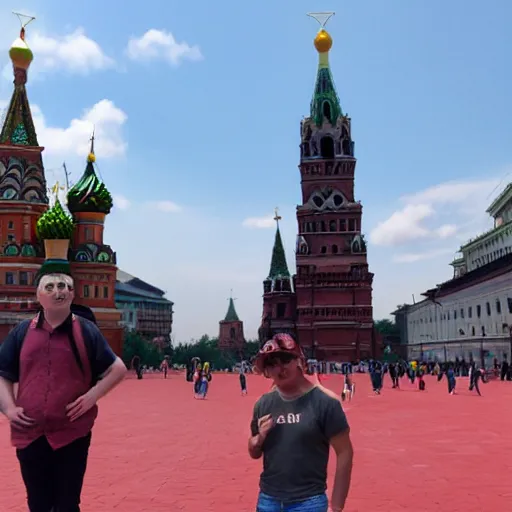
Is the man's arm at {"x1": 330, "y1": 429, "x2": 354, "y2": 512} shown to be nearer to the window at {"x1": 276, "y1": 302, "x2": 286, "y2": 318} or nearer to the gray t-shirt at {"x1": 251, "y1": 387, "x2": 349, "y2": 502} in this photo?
the gray t-shirt at {"x1": 251, "y1": 387, "x2": 349, "y2": 502}

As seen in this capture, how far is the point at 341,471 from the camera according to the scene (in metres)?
3.31

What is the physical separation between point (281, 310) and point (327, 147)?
1715 cm

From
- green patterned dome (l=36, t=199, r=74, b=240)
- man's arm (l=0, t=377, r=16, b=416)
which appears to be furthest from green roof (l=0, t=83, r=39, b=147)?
man's arm (l=0, t=377, r=16, b=416)

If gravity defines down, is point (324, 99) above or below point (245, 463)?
above

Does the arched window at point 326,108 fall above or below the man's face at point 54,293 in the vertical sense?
above

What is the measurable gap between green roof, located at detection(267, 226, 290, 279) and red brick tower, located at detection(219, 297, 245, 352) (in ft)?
85.4

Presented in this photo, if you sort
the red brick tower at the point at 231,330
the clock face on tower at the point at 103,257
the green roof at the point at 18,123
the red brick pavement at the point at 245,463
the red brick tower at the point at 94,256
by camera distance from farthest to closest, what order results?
the red brick tower at the point at 231,330
the green roof at the point at 18,123
the clock face on tower at the point at 103,257
the red brick tower at the point at 94,256
the red brick pavement at the point at 245,463

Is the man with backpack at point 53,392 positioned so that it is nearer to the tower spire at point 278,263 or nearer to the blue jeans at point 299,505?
the blue jeans at point 299,505

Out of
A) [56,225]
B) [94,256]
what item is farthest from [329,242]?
[56,225]

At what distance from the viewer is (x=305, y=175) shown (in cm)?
6375

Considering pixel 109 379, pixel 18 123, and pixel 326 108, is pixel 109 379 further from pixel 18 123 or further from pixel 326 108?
pixel 326 108

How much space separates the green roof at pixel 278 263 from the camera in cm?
7000

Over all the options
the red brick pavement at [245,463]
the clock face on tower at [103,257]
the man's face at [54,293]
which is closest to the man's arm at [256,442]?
the man's face at [54,293]

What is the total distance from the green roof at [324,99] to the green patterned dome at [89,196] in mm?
24686
